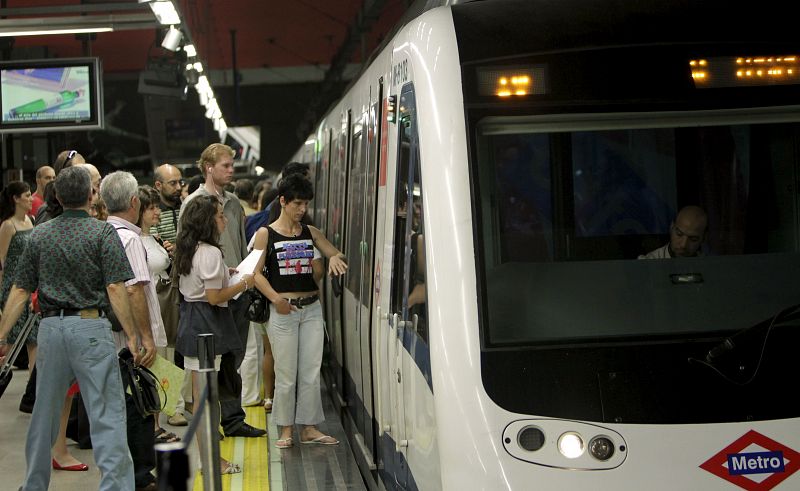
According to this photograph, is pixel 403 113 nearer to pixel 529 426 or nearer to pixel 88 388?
pixel 529 426

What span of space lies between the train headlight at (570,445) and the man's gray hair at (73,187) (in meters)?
3.15

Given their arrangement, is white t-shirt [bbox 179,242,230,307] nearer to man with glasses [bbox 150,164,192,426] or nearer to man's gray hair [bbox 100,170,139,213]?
man's gray hair [bbox 100,170,139,213]

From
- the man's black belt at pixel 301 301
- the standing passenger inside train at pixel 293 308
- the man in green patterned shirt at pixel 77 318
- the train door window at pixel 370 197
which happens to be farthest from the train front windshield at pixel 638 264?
the man's black belt at pixel 301 301

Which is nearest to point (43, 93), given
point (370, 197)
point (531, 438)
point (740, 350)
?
point (370, 197)

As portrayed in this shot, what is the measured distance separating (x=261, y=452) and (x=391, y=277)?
294cm

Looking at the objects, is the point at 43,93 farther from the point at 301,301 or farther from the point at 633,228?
the point at 633,228

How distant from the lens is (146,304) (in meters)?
6.69

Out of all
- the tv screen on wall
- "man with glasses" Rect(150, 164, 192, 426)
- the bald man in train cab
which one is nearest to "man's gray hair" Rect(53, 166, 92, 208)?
"man with glasses" Rect(150, 164, 192, 426)

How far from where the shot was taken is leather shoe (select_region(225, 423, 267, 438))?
8250mm

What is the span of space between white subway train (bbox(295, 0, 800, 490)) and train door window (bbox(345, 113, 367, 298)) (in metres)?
Result: 2.66

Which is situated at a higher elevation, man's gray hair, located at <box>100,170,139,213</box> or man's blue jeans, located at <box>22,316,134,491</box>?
man's gray hair, located at <box>100,170,139,213</box>

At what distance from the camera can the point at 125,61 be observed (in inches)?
916

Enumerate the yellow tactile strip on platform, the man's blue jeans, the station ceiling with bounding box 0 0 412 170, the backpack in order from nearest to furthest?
the man's blue jeans, the yellow tactile strip on platform, the backpack, the station ceiling with bounding box 0 0 412 170

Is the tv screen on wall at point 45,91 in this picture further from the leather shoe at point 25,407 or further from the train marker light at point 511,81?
the train marker light at point 511,81
